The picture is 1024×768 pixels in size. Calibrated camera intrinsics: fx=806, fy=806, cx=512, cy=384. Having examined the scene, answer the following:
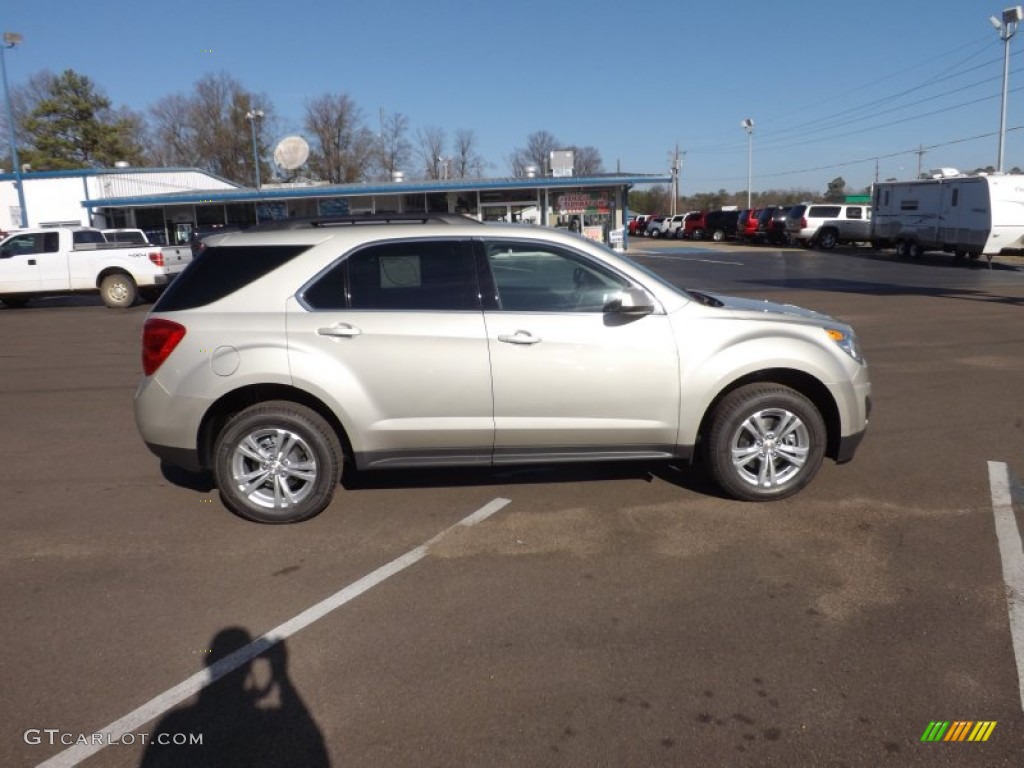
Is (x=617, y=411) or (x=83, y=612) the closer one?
(x=83, y=612)

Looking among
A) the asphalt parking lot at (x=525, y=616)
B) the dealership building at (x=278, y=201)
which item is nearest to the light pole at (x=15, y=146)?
the dealership building at (x=278, y=201)

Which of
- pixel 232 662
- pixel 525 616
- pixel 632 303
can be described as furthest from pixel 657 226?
pixel 232 662

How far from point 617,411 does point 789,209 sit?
132 feet

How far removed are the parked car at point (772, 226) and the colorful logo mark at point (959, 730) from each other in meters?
41.2

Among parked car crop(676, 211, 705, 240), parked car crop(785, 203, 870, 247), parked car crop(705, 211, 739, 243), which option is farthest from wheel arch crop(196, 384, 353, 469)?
parked car crop(676, 211, 705, 240)

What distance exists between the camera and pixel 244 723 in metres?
3.04

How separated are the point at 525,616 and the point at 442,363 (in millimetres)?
1592

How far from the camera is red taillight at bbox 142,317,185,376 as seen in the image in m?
4.71

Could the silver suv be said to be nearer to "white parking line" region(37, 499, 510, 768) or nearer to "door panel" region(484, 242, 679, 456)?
"door panel" region(484, 242, 679, 456)

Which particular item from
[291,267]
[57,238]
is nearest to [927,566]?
[291,267]

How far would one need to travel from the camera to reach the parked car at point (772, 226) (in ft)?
137

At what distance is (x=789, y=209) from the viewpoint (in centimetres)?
4150

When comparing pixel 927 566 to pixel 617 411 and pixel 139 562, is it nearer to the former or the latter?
pixel 617 411

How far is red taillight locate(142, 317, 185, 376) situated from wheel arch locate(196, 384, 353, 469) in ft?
1.35
